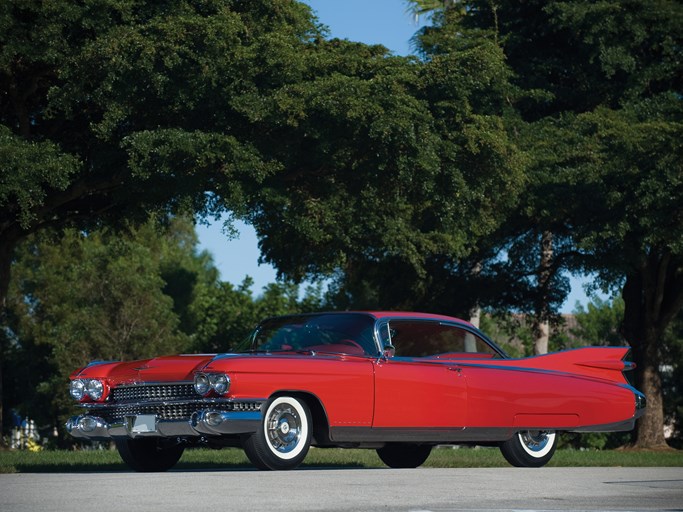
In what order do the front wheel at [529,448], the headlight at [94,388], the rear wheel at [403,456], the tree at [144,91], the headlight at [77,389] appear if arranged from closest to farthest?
1. the headlight at [94,388]
2. the headlight at [77,389]
3. the front wheel at [529,448]
4. the rear wheel at [403,456]
5. the tree at [144,91]

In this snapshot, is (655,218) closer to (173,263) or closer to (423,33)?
(423,33)

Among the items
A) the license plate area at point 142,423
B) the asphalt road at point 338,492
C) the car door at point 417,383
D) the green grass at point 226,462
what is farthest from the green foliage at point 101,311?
the asphalt road at point 338,492

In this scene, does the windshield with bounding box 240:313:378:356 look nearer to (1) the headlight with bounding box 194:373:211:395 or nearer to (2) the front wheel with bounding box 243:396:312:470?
(2) the front wheel with bounding box 243:396:312:470

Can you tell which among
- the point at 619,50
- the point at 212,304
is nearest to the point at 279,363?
the point at 619,50

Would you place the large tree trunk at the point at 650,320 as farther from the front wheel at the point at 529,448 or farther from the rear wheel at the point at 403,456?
the rear wheel at the point at 403,456

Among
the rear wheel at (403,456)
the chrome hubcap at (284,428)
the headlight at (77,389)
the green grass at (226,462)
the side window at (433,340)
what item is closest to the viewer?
the chrome hubcap at (284,428)

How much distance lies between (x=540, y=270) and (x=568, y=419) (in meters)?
17.5

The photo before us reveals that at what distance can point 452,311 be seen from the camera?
31.1 meters

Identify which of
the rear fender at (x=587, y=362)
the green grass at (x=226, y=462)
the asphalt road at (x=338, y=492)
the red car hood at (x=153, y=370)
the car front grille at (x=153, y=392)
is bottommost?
the asphalt road at (x=338, y=492)

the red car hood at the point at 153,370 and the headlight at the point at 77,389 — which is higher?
the red car hood at the point at 153,370

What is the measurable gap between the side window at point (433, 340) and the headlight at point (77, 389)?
2.97 metres

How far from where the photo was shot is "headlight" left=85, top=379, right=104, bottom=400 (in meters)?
11.8

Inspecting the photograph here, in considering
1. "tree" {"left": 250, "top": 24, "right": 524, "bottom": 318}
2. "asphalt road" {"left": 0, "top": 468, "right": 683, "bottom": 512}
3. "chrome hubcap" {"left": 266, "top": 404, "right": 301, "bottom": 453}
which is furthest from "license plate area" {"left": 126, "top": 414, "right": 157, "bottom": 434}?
"tree" {"left": 250, "top": 24, "right": 524, "bottom": 318}

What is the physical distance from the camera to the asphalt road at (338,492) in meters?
7.89
